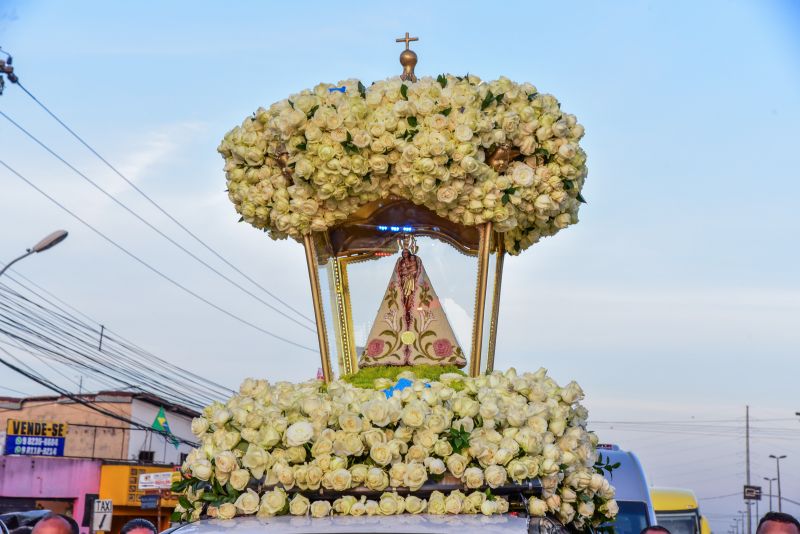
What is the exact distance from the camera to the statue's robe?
6.23 meters

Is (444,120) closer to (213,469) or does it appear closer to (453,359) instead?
(453,359)

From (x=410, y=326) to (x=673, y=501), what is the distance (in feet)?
37.2

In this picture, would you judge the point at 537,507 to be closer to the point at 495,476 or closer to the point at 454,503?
the point at 495,476

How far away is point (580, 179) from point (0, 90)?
45.6ft

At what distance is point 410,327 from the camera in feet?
20.8

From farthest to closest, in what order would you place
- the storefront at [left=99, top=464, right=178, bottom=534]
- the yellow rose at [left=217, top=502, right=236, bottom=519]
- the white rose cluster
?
the storefront at [left=99, top=464, right=178, bottom=534] → the white rose cluster → the yellow rose at [left=217, top=502, right=236, bottom=519]

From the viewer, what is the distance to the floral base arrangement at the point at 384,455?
439 cm

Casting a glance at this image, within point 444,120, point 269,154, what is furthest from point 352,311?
point 444,120

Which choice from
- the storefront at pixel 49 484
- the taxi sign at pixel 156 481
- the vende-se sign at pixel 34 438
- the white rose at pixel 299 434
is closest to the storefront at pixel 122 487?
the storefront at pixel 49 484

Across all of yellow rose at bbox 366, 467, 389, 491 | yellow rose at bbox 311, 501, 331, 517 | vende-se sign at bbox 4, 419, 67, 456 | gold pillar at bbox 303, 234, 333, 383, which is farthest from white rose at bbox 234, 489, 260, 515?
vende-se sign at bbox 4, 419, 67, 456

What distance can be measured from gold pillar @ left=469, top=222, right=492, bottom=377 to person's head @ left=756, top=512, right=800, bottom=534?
2.40 m

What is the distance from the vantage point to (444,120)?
5.38 metres

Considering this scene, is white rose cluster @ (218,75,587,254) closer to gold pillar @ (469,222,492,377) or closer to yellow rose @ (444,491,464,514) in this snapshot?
gold pillar @ (469,222,492,377)

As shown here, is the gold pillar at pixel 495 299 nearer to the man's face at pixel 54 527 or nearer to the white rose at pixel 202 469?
the white rose at pixel 202 469
